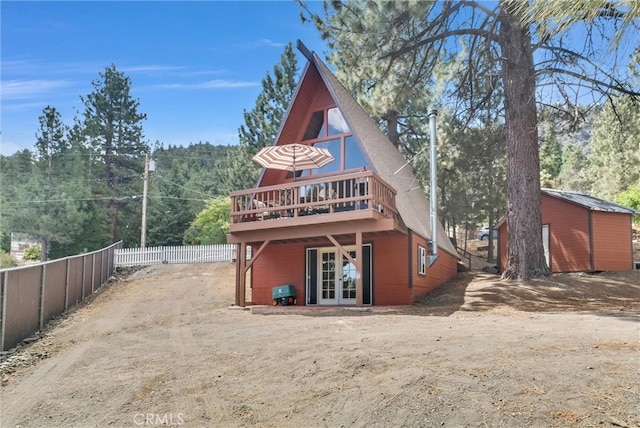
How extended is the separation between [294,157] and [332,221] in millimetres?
2288

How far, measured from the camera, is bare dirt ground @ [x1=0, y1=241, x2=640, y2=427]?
14.2ft

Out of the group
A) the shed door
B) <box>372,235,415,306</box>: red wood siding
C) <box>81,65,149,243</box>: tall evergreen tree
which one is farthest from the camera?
<box>81,65,149,243</box>: tall evergreen tree

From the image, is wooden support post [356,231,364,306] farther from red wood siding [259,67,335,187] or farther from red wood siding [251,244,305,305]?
red wood siding [259,67,335,187]

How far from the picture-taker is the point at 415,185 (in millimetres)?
18734

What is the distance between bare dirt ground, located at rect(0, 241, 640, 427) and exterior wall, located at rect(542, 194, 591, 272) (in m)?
8.55

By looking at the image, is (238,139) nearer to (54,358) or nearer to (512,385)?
(54,358)

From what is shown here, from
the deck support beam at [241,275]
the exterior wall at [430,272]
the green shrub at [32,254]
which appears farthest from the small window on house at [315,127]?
the green shrub at [32,254]

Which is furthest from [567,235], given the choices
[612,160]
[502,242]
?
[612,160]

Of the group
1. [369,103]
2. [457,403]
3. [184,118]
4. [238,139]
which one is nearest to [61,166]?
[184,118]

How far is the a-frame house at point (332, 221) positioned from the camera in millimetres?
12234

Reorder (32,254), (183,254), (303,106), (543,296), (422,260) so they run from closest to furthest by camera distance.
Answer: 1. (543,296)
2. (422,260)
3. (303,106)
4. (183,254)
5. (32,254)

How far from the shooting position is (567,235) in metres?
18.6

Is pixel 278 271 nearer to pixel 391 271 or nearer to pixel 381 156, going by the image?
pixel 391 271

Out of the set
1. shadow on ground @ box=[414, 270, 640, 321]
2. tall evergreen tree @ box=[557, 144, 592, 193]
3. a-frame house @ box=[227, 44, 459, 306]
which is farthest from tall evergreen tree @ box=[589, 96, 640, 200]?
a-frame house @ box=[227, 44, 459, 306]
